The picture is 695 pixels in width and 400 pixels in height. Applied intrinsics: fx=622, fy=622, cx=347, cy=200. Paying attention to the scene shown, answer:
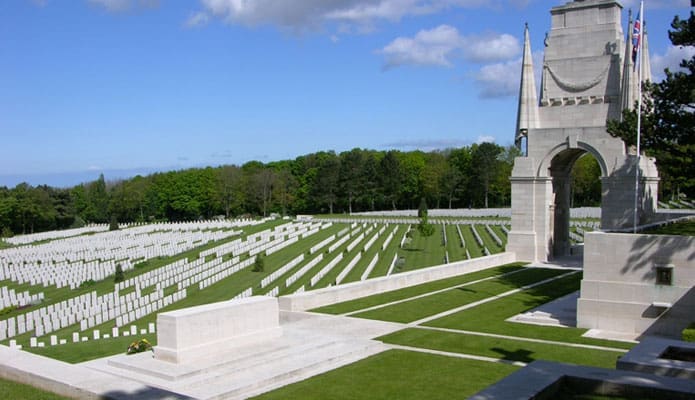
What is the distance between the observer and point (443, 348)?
12.0 meters

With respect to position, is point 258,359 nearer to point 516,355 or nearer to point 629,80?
point 516,355

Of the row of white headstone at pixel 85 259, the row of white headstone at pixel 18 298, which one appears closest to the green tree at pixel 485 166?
the row of white headstone at pixel 85 259

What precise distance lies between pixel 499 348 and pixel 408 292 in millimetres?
6814

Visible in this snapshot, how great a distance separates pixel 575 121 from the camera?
24266 millimetres

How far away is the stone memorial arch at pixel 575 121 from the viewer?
2297 centimetres

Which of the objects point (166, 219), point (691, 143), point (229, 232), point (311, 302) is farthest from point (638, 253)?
point (166, 219)

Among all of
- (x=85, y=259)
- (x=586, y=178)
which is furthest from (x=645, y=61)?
(x=586, y=178)

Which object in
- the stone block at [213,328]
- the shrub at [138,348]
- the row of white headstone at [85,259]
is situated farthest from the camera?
the row of white headstone at [85,259]

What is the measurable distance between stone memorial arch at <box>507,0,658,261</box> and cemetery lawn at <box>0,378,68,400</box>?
66.1 feet

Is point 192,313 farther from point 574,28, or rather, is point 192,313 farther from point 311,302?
point 574,28

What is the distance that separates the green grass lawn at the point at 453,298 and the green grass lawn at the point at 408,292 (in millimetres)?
597

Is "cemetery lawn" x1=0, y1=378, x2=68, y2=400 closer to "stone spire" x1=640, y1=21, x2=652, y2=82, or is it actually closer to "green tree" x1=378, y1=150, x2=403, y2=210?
"stone spire" x1=640, y1=21, x2=652, y2=82

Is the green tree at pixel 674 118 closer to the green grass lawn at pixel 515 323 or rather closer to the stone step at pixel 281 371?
the green grass lawn at pixel 515 323

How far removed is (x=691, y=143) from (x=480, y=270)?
9192mm
